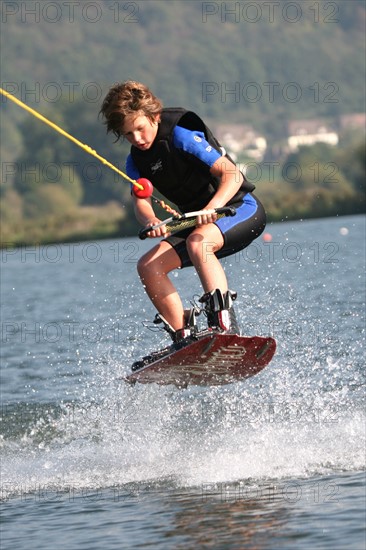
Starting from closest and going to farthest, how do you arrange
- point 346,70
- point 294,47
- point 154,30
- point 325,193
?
point 325,193 < point 346,70 < point 294,47 < point 154,30

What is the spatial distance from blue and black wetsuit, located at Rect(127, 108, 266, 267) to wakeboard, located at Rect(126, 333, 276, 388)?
672mm

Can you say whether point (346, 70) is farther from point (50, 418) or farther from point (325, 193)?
point (50, 418)

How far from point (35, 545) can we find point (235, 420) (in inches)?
125

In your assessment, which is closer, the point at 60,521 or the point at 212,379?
the point at 60,521

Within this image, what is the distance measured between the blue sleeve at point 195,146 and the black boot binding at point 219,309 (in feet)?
2.89

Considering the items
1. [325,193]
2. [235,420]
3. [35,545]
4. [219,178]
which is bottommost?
[35,545]

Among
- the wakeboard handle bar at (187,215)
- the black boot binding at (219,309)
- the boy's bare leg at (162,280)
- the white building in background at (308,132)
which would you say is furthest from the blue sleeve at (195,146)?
the white building in background at (308,132)

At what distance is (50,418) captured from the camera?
11555mm

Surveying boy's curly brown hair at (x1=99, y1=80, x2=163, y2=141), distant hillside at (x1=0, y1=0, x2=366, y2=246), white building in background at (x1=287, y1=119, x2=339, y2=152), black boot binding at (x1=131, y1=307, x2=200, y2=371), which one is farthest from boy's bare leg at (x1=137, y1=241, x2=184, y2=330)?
white building in background at (x1=287, y1=119, x2=339, y2=152)

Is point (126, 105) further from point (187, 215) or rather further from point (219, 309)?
point (219, 309)

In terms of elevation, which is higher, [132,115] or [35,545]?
[132,115]

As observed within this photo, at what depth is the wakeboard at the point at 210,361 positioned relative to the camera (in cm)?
860

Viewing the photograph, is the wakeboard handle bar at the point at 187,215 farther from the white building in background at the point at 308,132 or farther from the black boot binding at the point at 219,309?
the white building in background at the point at 308,132

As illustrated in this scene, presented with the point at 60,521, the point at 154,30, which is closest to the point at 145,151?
the point at 60,521
